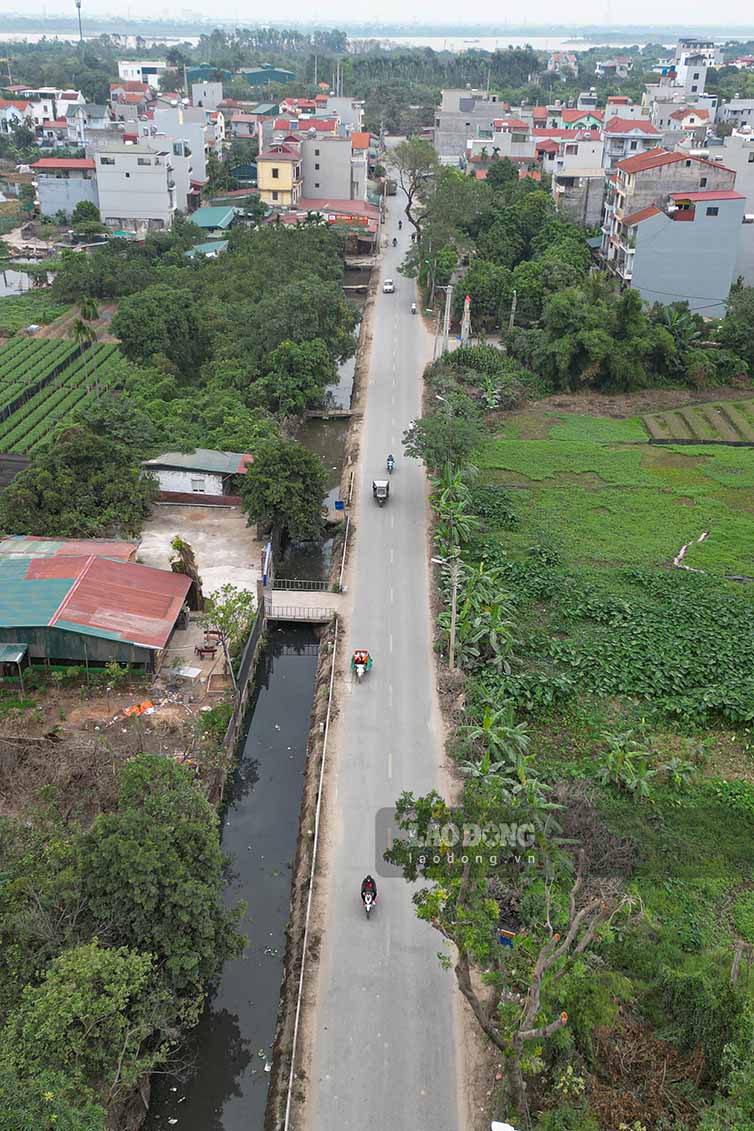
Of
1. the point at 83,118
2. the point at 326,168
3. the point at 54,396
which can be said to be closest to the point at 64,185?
the point at 326,168

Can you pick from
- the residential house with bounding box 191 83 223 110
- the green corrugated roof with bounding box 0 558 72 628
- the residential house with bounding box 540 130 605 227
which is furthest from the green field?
the residential house with bounding box 191 83 223 110

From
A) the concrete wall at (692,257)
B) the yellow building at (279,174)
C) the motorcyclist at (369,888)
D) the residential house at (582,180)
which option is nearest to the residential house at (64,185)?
the yellow building at (279,174)

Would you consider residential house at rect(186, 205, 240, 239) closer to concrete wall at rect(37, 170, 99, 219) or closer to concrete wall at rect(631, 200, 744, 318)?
concrete wall at rect(37, 170, 99, 219)

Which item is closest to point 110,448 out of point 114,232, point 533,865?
point 533,865

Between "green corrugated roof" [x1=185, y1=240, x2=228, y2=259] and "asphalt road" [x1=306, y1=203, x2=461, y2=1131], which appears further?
"green corrugated roof" [x1=185, y1=240, x2=228, y2=259]

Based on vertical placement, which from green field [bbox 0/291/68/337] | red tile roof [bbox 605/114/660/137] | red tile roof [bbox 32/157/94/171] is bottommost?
green field [bbox 0/291/68/337]

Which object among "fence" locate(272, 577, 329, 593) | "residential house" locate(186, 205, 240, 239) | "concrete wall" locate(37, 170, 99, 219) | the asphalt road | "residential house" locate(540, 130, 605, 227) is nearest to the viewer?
the asphalt road
